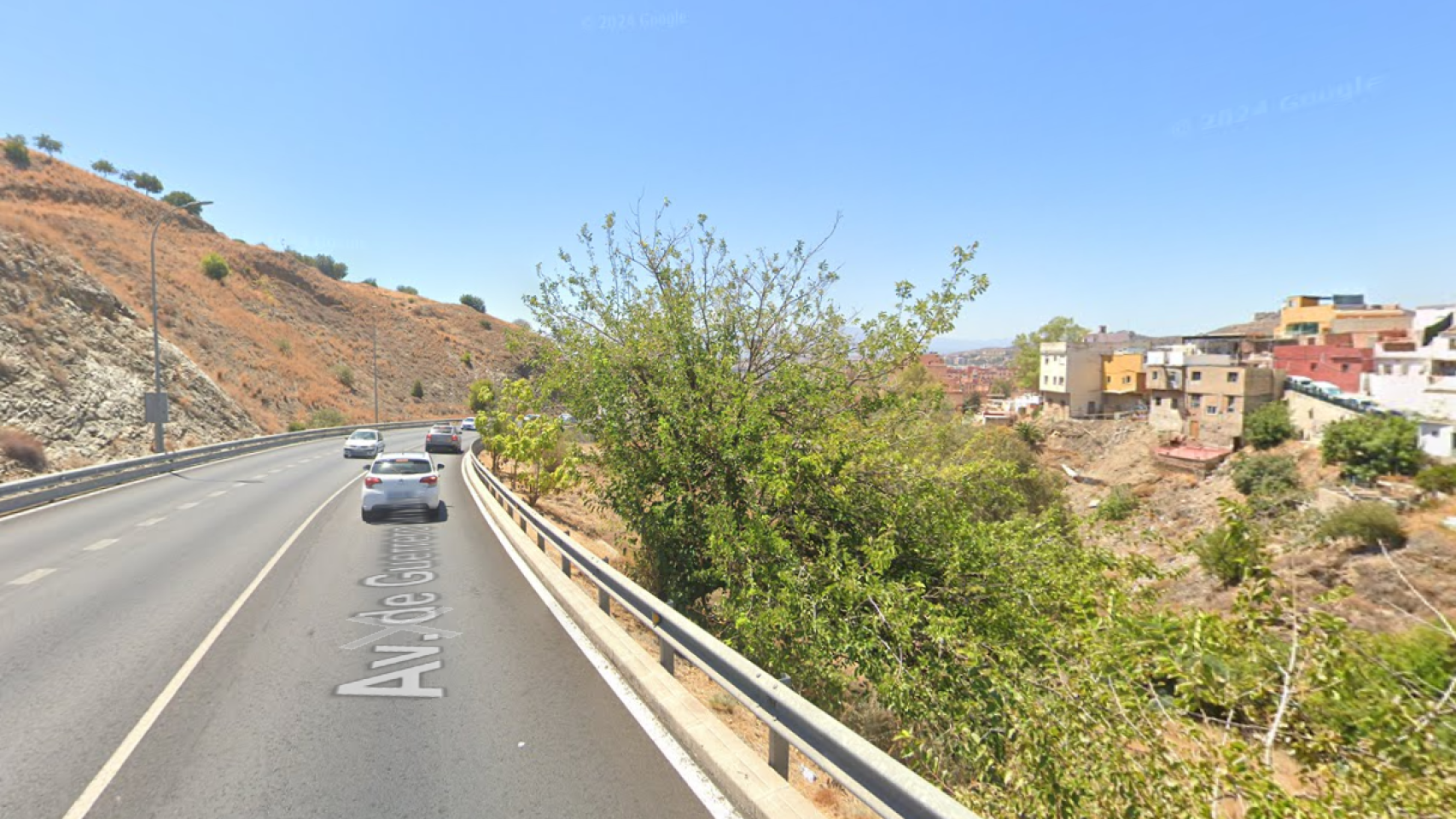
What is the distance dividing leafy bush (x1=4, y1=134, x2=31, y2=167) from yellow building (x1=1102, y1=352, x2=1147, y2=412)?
11455 centimetres

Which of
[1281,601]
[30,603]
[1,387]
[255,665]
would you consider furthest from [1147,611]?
[1,387]

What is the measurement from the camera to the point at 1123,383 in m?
74.8

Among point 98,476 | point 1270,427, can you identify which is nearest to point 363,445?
point 98,476

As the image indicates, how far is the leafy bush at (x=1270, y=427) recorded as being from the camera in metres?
51.5

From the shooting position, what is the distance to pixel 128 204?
71688mm

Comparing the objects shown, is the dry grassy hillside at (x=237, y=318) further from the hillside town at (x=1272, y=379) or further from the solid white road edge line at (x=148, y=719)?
the hillside town at (x=1272, y=379)

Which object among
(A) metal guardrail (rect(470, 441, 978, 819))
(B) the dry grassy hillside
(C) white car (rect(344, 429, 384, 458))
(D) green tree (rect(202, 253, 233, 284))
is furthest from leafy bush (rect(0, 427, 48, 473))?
(D) green tree (rect(202, 253, 233, 284))

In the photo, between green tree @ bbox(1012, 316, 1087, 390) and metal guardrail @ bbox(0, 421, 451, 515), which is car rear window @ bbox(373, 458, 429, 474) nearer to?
metal guardrail @ bbox(0, 421, 451, 515)

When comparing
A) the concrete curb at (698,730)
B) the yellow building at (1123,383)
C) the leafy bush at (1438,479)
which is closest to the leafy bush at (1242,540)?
the concrete curb at (698,730)

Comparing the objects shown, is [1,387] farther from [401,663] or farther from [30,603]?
[401,663]

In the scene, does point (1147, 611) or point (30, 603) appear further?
point (30, 603)

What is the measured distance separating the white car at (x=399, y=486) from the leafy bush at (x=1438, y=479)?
47.7 m

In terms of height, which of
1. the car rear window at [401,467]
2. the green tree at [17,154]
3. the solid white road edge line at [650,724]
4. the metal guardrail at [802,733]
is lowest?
the solid white road edge line at [650,724]

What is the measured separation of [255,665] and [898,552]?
672 cm
